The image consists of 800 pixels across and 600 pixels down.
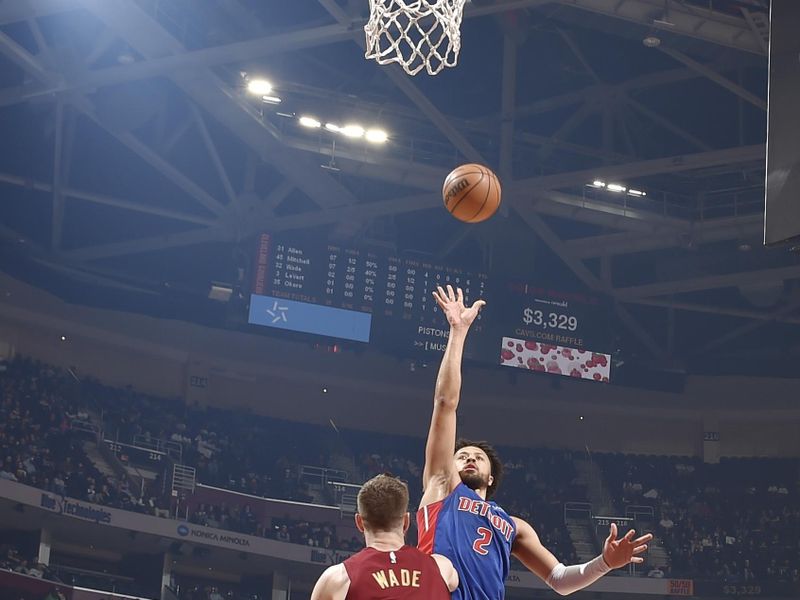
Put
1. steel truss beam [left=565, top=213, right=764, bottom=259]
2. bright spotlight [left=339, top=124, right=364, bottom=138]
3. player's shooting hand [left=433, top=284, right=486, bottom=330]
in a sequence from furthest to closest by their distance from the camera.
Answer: steel truss beam [left=565, top=213, right=764, bottom=259] → bright spotlight [left=339, top=124, right=364, bottom=138] → player's shooting hand [left=433, top=284, right=486, bottom=330]

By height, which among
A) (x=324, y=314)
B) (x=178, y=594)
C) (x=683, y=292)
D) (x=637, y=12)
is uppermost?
(x=637, y=12)

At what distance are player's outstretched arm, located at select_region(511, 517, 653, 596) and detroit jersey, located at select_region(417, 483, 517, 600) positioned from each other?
0.92 ft

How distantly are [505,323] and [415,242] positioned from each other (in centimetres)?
554

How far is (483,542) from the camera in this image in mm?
5141

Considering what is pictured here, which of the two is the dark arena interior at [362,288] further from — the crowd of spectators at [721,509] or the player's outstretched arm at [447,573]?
the player's outstretched arm at [447,573]

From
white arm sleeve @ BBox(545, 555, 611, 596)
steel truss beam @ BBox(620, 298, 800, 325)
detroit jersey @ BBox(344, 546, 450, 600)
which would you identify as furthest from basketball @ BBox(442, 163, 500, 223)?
steel truss beam @ BBox(620, 298, 800, 325)

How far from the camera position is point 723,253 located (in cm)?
2475

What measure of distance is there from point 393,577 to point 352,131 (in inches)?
674

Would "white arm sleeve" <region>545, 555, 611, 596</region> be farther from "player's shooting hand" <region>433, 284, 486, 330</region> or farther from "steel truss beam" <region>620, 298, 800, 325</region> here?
"steel truss beam" <region>620, 298, 800, 325</region>

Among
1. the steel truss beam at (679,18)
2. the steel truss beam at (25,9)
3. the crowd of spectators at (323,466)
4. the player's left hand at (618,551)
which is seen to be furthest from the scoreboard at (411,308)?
the player's left hand at (618,551)

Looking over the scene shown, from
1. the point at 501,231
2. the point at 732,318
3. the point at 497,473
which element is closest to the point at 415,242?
the point at 501,231

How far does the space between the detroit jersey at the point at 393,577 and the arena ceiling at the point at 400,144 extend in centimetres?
1409

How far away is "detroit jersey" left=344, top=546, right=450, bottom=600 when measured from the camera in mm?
4117

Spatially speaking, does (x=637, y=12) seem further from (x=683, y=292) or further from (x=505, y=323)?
(x=683, y=292)
